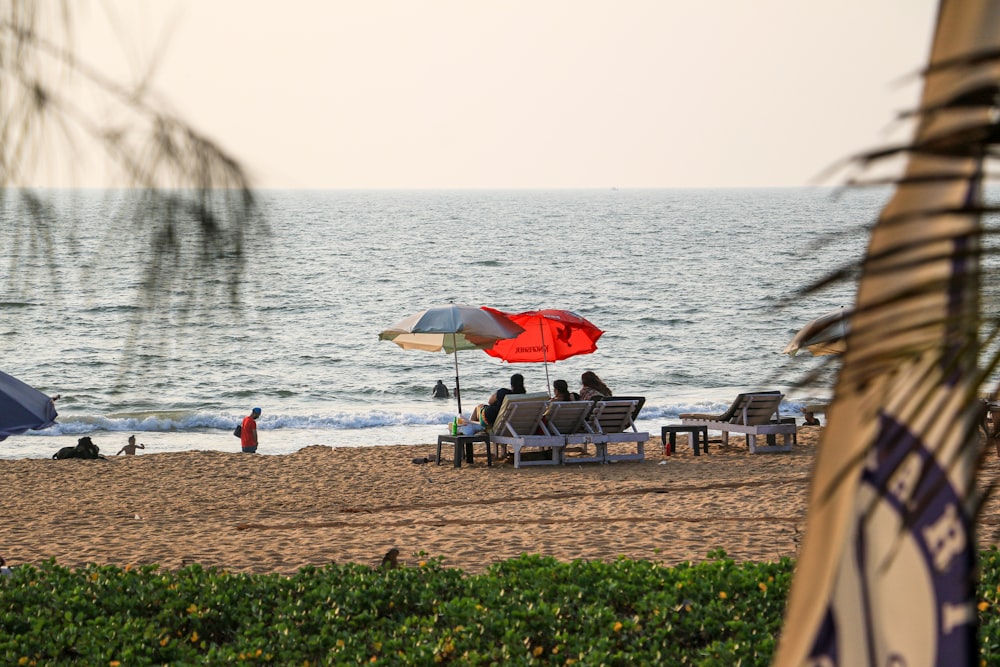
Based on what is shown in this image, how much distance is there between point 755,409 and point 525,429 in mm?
3296

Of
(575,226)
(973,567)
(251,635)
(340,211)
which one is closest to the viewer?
(973,567)

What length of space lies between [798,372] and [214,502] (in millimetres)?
10264

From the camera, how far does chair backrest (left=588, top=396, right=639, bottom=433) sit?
1257 centimetres

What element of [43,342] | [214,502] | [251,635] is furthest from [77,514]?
[43,342]

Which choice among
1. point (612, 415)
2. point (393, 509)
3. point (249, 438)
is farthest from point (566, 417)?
point (249, 438)

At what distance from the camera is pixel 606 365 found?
3784 centimetres

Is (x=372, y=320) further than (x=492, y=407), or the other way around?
(x=372, y=320)

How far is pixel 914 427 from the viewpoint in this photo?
124 cm

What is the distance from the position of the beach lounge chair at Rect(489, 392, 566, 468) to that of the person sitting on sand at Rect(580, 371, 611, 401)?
86 centimetres

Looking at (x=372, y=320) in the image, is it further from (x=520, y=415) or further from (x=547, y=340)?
(x=520, y=415)

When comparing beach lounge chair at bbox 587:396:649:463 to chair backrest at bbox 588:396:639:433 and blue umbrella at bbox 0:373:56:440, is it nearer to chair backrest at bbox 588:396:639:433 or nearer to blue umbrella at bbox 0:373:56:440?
chair backrest at bbox 588:396:639:433

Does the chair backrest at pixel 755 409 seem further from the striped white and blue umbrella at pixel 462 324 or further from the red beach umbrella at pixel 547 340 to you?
the striped white and blue umbrella at pixel 462 324

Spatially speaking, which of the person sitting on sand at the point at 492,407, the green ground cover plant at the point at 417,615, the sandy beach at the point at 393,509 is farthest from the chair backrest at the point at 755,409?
the green ground cover plant at the point at 417,615

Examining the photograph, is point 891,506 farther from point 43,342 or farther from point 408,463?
point 43,342
